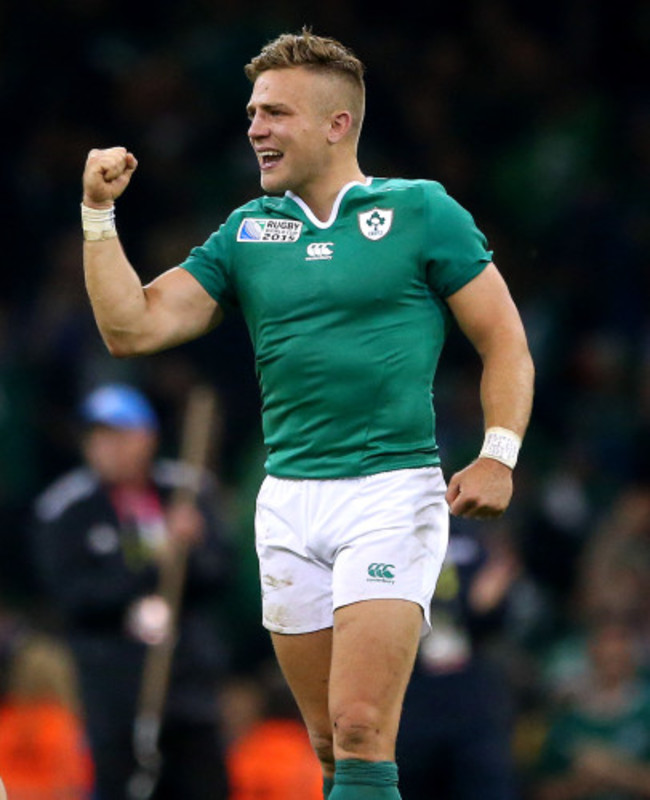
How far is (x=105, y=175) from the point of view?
555 cm

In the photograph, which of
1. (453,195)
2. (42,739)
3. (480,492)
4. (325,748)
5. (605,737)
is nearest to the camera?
(480,492)

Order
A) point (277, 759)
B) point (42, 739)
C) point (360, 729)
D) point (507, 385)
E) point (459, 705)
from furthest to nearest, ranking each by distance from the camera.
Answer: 1. point (42, 739)
2. point (277, 759)
3. point (459, 705)
4. point (507, 385)
5. point (360, 729)

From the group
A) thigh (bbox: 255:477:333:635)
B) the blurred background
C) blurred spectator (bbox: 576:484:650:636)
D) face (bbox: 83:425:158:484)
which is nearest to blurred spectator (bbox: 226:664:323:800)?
the blurred background

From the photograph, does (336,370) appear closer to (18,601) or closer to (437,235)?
(437,235)

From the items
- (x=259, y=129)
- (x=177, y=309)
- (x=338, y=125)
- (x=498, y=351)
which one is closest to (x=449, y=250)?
(x=498, y=351)

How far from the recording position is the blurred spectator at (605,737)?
1021cm

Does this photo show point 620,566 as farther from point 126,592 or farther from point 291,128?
point 291,128

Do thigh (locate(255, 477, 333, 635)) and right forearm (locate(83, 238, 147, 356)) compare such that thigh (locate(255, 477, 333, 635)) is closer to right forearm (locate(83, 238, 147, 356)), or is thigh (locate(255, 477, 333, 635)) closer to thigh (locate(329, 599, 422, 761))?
thigh (locate(329, 599, 422, 761))

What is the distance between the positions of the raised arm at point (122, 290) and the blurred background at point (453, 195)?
532 centimetres

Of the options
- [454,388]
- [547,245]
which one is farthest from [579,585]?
[547,245]

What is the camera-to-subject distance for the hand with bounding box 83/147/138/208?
5539 mm

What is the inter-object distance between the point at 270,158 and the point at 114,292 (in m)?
0.58

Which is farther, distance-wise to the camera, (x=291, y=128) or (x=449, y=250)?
(x=291, y=128)

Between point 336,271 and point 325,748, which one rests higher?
point 336,271
